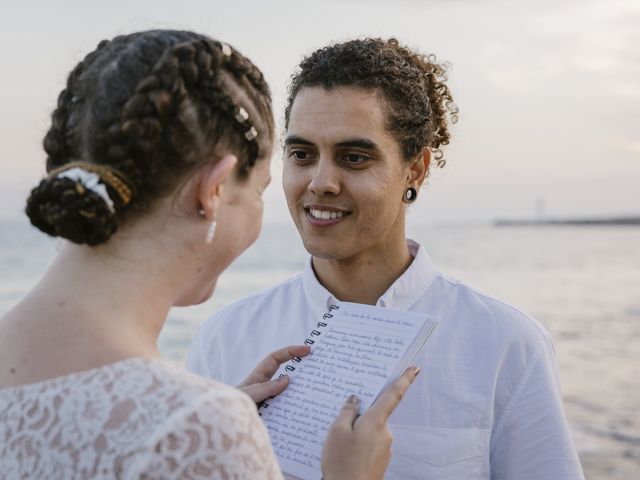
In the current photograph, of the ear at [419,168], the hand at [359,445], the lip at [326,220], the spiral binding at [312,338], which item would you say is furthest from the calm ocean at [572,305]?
the hand at [359,445]

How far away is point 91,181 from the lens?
156 centimetres

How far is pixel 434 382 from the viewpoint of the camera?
2943 mm

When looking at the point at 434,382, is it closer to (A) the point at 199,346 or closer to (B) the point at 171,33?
(A) the point at 199,346

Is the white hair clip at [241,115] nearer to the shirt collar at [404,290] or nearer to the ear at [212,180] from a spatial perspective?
the ear at [212,180]

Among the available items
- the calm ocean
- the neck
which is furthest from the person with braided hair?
the calm ocean

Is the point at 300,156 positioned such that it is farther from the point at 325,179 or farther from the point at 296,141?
the point at 325,179

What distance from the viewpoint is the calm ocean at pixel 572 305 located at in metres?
8.53

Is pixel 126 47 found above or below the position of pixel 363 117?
above

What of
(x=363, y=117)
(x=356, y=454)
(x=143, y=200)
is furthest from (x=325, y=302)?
(x=143, y=200)

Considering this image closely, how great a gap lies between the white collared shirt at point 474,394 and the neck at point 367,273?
102mm

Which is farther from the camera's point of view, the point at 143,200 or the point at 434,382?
the point at 434,382

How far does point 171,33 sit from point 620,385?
9.80 meters

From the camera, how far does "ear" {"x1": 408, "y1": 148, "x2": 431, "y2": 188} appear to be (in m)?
3.54

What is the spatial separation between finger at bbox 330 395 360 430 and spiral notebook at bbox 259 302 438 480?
2 centimetres
